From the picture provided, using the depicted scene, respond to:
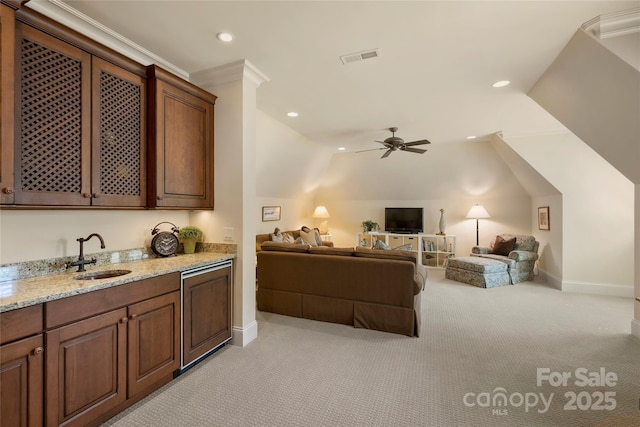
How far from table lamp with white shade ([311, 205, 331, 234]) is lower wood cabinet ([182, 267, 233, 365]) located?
5421 millimetres

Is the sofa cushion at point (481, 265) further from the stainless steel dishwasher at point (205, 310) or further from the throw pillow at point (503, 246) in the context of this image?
the stainless steel dishwasher at point (205, 310)

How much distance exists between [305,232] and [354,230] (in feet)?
5.91

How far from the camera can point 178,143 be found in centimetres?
260

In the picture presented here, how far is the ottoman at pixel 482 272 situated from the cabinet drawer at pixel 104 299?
16.3 feet

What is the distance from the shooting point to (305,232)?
702 centimetres

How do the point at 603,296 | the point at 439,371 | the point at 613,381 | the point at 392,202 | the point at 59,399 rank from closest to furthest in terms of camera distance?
1. the point at 59,399
2. the point at 613,381
3. the point at 439,371
4. the point at 603,296
5. the point at 392,202

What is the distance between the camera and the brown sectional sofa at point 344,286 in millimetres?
3178

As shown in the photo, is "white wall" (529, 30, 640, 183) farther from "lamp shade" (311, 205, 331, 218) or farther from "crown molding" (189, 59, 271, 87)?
"lamp shade" (311, 205, 331, 218)

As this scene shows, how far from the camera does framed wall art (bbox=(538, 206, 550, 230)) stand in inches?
213

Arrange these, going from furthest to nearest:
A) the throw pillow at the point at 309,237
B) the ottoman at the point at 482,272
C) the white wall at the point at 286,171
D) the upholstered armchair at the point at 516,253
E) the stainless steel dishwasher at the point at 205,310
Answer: the throw pillow at the point at 309,237 → the upholstered armchair at the point at 516,253 → the ottoman at the point at 482,272 → the white wall at the point at 286,171 → the stainless steel dishwasher at the point at 205,310

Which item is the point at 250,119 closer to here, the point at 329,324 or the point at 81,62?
the point at 81,62

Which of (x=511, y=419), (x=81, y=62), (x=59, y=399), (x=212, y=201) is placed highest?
(x=81, y=62)

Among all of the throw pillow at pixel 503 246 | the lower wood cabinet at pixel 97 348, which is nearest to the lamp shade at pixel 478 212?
the throw pillow at pixel 503 246

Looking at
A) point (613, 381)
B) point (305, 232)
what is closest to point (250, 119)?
point (613, 381)
